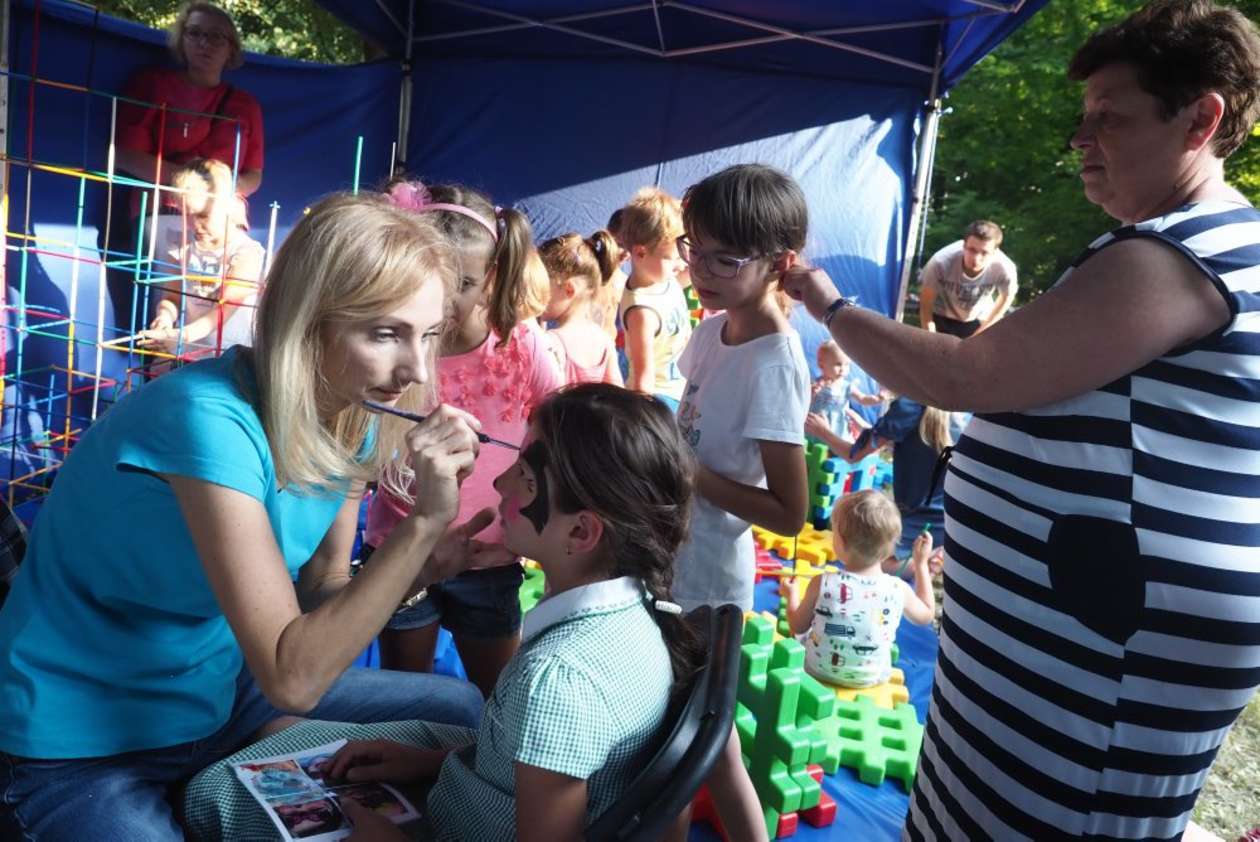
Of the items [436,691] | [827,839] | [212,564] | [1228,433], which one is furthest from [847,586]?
[212,564]

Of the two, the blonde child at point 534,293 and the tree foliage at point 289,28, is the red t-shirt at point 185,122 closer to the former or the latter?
the blonde child at point 534,293

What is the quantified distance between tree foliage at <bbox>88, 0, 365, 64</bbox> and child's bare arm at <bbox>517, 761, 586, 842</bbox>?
10.5m

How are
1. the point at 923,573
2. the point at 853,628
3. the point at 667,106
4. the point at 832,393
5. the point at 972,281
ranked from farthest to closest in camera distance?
the point at 667,106
the point at 972,281
the point at 832,393
the point at 923,573
the point at 853,628

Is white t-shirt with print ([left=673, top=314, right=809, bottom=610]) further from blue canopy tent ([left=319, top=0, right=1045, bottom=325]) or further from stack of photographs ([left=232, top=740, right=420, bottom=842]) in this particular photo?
blue canopy tent ([left=319, top=0, right=1045, bottom=325])

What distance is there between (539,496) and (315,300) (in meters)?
0.43

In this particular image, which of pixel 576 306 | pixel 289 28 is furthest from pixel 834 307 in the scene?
pixel 289 28

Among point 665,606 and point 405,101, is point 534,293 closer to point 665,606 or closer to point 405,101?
point 665,606

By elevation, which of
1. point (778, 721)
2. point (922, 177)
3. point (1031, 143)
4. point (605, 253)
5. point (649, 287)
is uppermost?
point (1031, 143)

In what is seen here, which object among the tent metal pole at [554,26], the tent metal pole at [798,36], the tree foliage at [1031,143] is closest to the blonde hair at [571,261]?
the tent metal pole at [798,36]

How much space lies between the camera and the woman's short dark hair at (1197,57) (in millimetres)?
1235

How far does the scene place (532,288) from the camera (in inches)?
87.7

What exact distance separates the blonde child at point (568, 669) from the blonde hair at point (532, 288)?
821 mm

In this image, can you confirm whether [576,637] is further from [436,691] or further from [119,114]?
[119,114]

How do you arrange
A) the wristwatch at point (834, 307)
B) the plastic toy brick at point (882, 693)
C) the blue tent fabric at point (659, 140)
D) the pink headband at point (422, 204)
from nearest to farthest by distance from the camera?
the wristwatch at point (834, 307) < the pink headband at point (422, 204) < the plastic toy brick at point (882, 693) < the blue tent fabric at point (659, 140)
